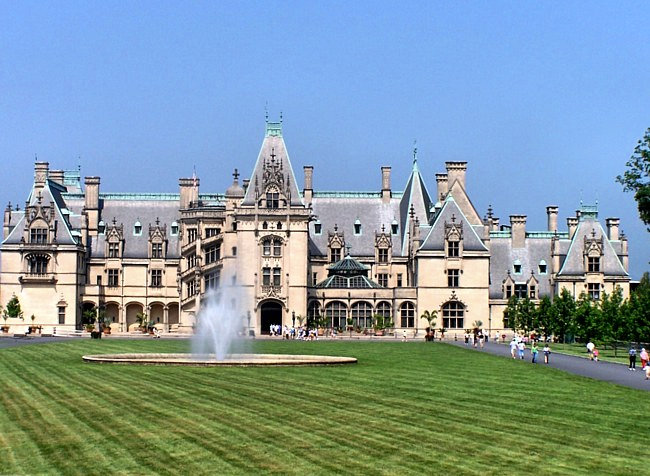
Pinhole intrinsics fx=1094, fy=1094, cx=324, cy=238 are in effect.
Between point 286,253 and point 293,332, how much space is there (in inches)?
382

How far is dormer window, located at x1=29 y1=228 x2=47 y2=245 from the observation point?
107812 millimetres

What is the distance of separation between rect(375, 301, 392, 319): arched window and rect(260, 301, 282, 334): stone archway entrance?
9424 millimetres

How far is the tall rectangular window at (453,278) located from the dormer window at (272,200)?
1743 cm

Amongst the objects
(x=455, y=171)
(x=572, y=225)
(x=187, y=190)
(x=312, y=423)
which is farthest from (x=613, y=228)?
(x=312, y=423)

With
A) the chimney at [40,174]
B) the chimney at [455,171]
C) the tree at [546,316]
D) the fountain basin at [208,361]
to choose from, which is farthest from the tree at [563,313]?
the chimney at [40,174]

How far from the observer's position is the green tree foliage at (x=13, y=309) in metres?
104

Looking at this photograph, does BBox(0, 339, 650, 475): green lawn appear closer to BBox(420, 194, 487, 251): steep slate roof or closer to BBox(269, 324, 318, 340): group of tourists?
BBox(269, 324, 318, 340): group of tourists

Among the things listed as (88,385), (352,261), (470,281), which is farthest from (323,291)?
(88,385)

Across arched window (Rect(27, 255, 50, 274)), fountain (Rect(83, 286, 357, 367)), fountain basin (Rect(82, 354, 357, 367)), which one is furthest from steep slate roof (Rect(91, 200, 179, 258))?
fountain basin (Rect(82, 354, 357, 367))

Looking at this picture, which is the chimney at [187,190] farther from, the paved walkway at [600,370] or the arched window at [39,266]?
the paved walkway at [600,370]

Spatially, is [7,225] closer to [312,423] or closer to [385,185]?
[385,185]

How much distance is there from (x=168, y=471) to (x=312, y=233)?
91428 mm

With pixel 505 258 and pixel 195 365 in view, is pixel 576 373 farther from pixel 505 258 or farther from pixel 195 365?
pixel 505 258

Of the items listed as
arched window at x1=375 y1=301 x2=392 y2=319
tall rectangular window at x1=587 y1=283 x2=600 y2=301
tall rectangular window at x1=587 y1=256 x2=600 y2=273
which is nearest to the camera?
arched window at x1=375 y1=301 x2=392 y2=319
